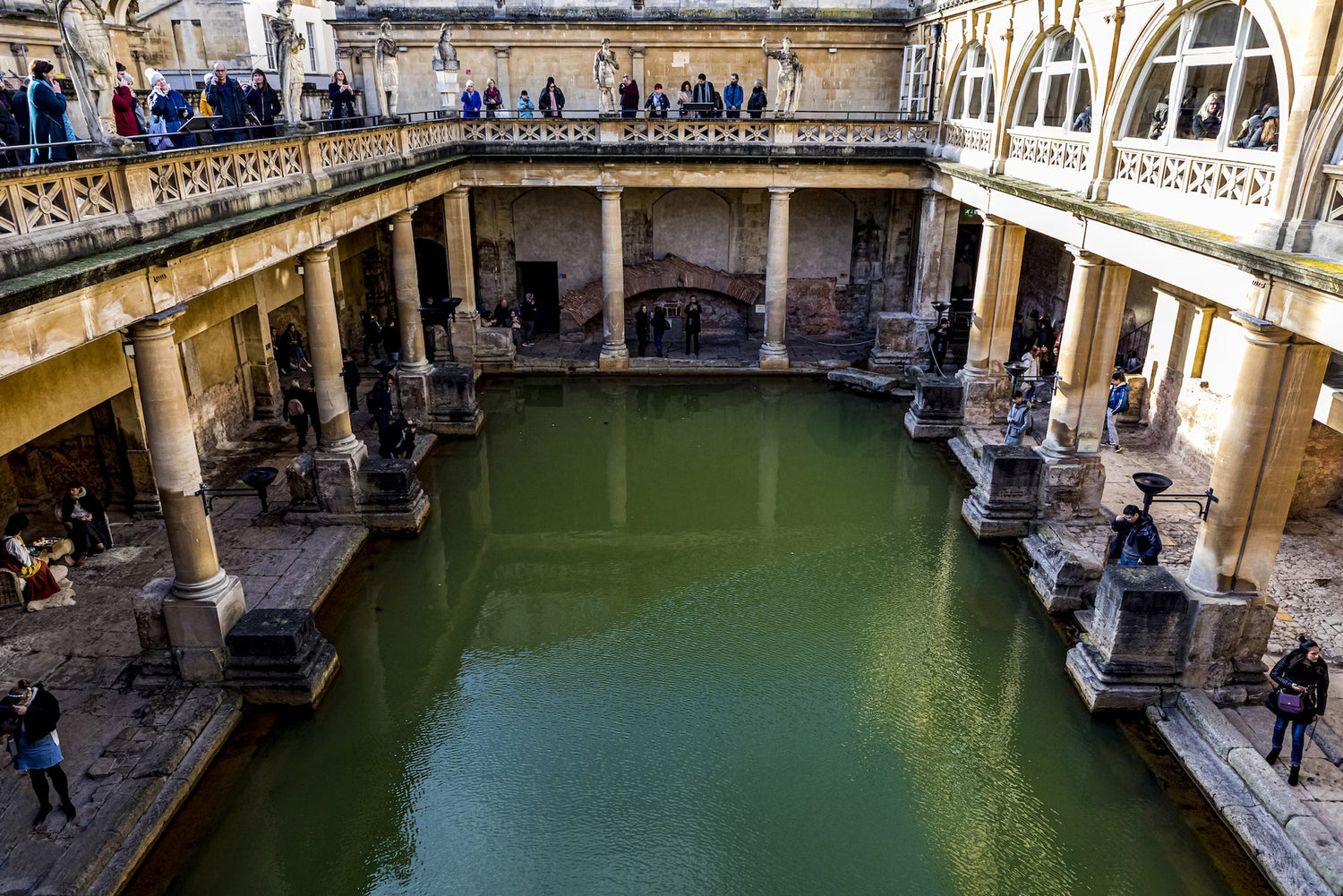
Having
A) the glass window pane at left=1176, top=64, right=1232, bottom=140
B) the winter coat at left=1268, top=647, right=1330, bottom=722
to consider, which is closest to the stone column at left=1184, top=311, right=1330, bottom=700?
the winter coat at left=1268, top=647, right=1330, bottom=722

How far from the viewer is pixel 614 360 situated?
22047mm

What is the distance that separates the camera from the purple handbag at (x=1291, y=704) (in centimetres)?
820

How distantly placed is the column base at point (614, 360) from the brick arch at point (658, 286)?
2753 mm

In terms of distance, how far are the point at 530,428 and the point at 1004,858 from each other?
12544mm

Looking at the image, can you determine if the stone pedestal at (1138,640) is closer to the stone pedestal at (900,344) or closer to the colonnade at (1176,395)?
the colonnade at (1176,395)

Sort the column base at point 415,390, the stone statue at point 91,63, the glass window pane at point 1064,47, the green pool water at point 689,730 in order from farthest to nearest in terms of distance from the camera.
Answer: the column base at point 415,390, the glass window pane at point 1064,47, the green pool water at point 689,730, the stone statue at point 91,63

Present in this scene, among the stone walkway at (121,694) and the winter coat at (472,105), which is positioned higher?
the winter coat at (472,105)

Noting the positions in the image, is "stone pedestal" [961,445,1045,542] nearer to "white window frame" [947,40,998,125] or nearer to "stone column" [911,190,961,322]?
"white window frame" [947,40,998,125]

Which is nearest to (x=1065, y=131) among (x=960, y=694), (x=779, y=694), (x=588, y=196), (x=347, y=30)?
(x=960, y=694)

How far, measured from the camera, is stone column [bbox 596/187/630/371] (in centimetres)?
2125

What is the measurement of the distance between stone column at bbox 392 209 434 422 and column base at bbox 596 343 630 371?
502 cm

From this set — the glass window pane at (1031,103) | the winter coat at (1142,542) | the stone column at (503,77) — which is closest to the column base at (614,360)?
the stone column at (503,77)

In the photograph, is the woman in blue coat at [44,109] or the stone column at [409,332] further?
the stone column at [409,332]

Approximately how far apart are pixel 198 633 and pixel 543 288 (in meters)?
17.5
